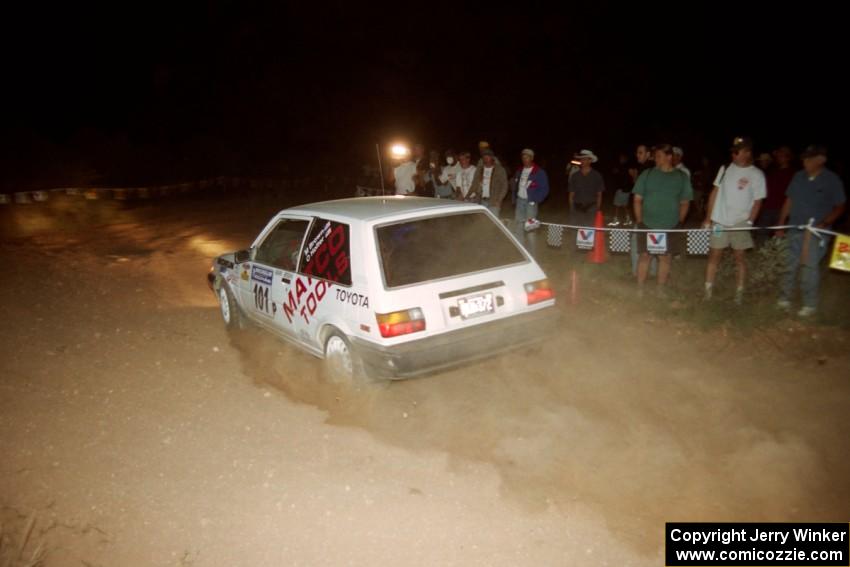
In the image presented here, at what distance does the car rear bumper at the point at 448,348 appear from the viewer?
15.7 ft

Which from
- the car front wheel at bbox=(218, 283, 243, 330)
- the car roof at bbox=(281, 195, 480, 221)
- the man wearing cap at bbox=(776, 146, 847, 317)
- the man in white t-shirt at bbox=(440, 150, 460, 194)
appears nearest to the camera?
the car roof at bbox=(281, 195, 480, 221)

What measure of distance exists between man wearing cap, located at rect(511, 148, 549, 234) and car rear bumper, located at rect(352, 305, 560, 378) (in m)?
4.18

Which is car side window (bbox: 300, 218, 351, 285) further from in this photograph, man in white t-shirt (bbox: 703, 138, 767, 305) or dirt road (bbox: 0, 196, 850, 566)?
man in white t-shirt (bbox: 703, 138, 767, 305)

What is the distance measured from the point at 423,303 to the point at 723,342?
3.30 m

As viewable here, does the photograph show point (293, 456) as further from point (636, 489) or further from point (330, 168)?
point (330, 168)

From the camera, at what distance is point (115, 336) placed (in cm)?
714

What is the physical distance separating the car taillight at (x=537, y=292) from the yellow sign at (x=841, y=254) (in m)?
2.76

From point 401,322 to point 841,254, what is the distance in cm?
424

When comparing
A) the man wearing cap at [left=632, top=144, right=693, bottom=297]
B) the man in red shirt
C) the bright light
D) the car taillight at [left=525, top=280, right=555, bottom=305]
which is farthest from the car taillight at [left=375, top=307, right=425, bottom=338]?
the bright light

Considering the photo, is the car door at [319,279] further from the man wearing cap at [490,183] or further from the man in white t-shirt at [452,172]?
the man in white t-shirt at [452,172]

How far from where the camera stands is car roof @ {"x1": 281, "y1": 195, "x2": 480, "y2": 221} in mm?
5230

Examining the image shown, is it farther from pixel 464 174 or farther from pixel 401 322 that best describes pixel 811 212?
pixel 464 174

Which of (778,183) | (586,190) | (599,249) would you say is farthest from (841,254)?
(586,190)

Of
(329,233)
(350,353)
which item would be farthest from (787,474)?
(329,233)
